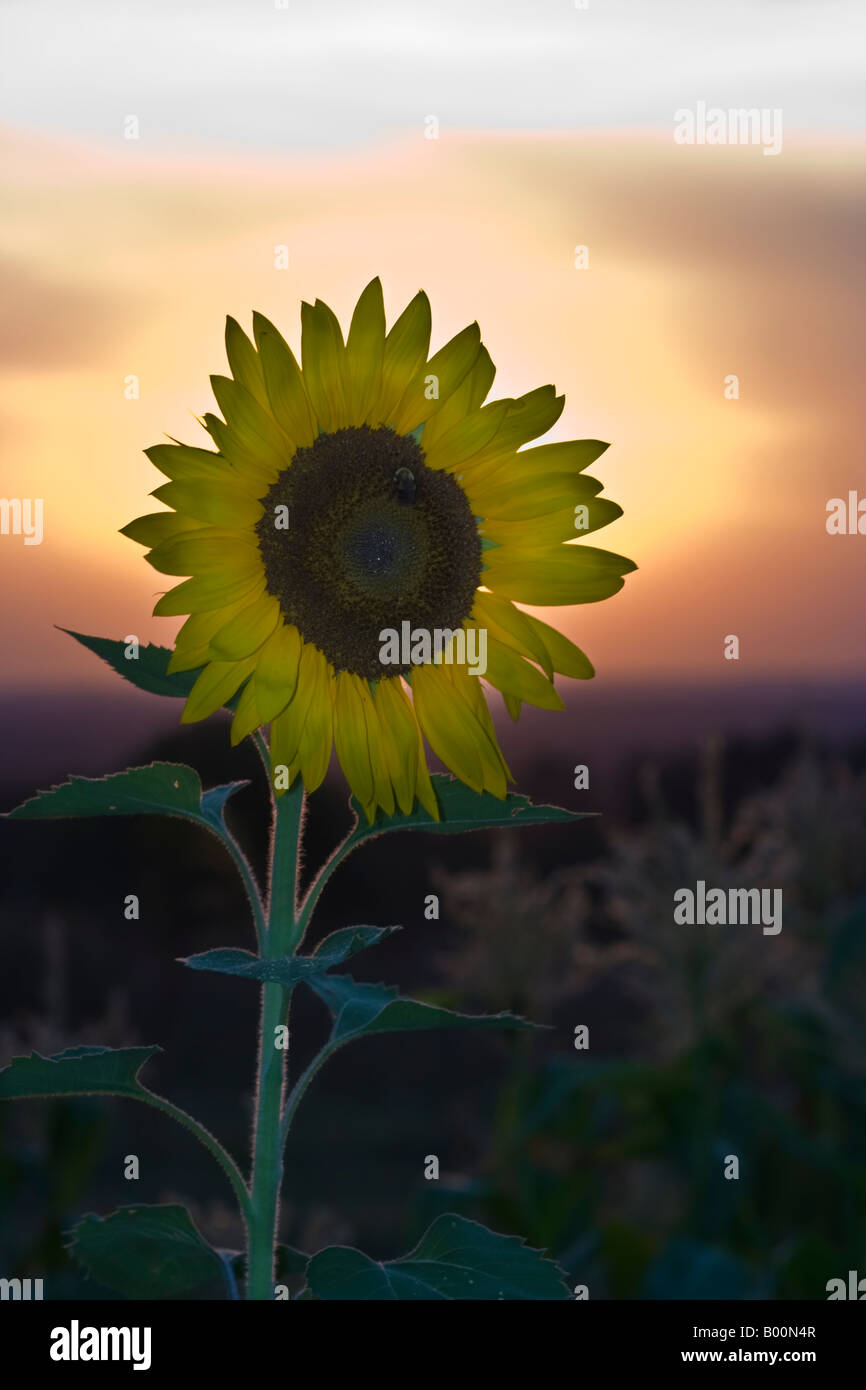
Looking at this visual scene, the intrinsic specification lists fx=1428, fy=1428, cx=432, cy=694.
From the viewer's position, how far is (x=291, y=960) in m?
1.27

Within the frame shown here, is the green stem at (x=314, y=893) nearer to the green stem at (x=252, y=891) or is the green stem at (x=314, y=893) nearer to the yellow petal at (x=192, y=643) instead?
the green stem at (x=252, y=891)

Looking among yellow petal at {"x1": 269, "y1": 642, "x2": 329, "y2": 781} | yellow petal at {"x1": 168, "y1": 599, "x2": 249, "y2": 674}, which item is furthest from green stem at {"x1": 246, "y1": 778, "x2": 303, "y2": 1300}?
yellow petal at {"x1": 168, "y1": 599, "x2": 249, "y2": 674}

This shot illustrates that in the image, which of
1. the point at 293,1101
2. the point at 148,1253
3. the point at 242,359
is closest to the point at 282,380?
the point at 242,359

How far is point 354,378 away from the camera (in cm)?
159

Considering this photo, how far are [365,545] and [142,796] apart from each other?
15.6 inches

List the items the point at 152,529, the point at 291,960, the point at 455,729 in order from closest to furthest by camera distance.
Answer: the point at 291,960, the point at 152,529, the point at 455,729

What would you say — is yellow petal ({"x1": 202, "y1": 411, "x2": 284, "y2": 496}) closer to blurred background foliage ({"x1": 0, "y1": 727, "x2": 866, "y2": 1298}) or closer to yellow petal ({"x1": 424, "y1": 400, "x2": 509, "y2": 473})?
yellow petal ({"x1": 424, "y1": 400, "x2": 509, "y2": 473})

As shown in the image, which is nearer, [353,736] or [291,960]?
[291,960]

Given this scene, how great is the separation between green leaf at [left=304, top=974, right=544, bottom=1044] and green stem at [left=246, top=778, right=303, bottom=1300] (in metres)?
0.05

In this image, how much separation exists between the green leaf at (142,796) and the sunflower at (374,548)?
3.7 inches

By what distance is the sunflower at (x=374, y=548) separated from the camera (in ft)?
4.99

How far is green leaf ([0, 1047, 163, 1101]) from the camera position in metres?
1.41
